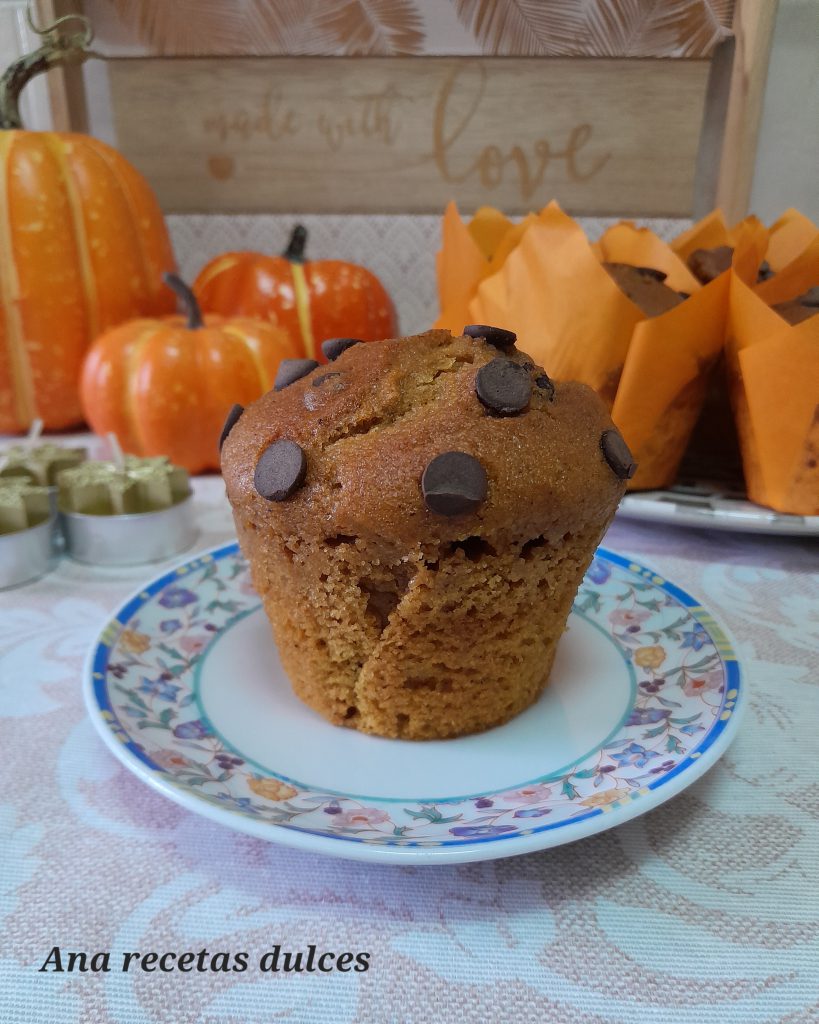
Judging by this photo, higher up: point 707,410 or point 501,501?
point 501,501

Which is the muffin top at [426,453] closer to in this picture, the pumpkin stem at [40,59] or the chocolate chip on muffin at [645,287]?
the chocolate chip on muffin at [645,287]

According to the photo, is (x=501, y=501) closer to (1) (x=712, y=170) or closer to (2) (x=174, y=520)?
(2) (x=174, y=520)

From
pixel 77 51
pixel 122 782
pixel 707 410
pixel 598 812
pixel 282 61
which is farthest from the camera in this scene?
pixel 282 61

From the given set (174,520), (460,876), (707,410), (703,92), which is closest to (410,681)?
(460,876)

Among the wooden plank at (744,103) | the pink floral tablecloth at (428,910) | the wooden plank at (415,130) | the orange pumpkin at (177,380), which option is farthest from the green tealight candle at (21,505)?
the wooden plank at (744,103)

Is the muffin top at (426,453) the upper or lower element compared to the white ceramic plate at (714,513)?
upper

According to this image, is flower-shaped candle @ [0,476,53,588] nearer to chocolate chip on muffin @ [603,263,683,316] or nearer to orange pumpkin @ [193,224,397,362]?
orange pumpkin @ [193,224,397,362]
